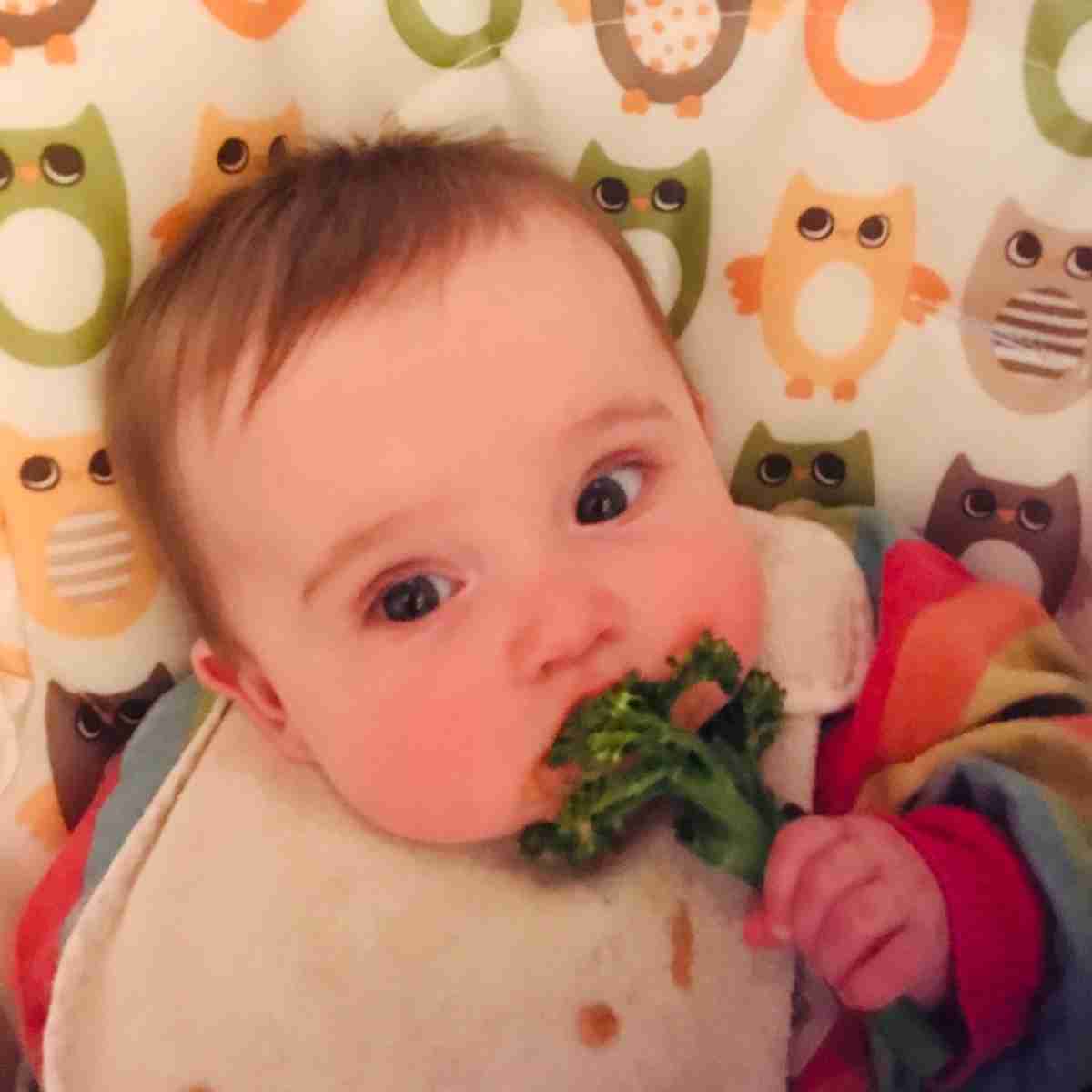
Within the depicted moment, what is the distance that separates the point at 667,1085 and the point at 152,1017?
29 centimetres

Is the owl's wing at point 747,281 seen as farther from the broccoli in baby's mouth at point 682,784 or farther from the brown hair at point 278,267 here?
the broccoli in baby's mouth at point 682,784

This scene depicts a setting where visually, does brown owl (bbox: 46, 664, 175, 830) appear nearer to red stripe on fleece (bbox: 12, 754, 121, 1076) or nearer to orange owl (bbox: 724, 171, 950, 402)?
red stripe on fleece (bbox: 12, 754, 121, 1076)

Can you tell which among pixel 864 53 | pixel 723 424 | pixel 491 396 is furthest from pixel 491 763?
pixel 864 53

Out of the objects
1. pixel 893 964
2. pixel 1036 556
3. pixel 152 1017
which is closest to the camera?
pixel 893 964

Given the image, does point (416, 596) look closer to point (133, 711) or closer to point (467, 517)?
point (467, 517)

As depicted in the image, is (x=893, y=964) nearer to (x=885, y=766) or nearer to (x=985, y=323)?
(x=885, y=766)

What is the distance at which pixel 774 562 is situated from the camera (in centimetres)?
90

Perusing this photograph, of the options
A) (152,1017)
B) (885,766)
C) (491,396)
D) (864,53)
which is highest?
(864,53)

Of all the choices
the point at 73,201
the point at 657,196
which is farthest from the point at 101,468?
the point at 657,196

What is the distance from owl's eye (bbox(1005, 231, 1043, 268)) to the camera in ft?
2.80

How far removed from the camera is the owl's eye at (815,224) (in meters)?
0.89

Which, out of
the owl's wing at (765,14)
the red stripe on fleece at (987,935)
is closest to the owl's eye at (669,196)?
the owl's wing at (765,14)

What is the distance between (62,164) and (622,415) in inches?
13.3

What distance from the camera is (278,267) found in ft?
2.44
